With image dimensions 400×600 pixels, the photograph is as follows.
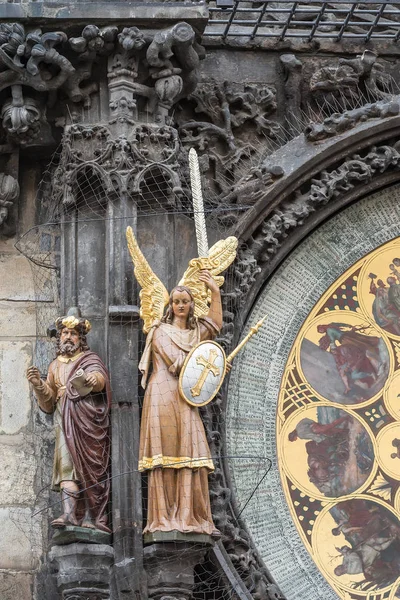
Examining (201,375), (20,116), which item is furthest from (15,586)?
(20,116)

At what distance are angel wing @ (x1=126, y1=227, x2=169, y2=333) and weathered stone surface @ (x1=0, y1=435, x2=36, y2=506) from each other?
1003mm

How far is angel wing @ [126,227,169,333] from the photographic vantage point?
12836 mm

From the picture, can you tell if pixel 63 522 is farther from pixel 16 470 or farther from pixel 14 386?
pixel 14 386

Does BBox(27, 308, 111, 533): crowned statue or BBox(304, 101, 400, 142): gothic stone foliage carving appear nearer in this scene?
BBox(27, 308, 111, 533): crowned statue

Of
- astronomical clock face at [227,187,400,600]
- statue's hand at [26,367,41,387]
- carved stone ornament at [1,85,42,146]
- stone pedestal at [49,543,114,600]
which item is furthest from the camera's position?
carved stone ornament at [1,85,42,146]

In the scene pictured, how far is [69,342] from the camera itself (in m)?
12.9

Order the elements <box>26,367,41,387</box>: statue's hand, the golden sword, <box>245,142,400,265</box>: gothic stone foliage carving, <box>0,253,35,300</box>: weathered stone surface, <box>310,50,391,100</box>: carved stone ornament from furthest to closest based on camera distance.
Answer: <box>310,50,391,100</box>: carved stone ornament < <box>0,253,35,300</box>: weathered stone surface < <box>245,142,400,265</box>: gothic stone foliage carving < the golden sword < <box>26,367,41,387</box>: statue's hand

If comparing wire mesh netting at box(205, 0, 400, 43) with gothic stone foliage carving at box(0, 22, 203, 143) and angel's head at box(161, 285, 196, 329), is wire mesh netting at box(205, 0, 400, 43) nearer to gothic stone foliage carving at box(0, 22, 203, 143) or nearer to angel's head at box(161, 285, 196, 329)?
gothic stone foliage carving at box(0, 22, 203, 143)

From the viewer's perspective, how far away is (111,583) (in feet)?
40.9

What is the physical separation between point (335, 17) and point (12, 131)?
83.9 inches

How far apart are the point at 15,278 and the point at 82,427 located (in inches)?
50.8

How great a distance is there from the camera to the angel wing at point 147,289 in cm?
1284

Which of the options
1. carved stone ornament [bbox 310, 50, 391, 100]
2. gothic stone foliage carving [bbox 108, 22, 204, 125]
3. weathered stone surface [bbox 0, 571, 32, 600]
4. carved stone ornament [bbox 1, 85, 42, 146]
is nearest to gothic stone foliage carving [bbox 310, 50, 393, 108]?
carved stone ornament [bbox 310, 50, 391, 100]

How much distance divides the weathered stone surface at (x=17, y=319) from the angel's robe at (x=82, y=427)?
632mm
